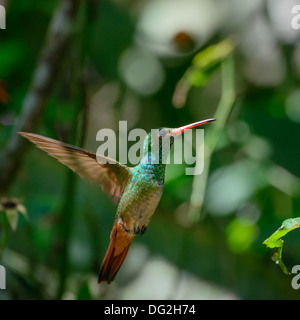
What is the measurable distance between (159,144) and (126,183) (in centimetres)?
15

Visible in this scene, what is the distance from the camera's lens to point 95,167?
979 millimetres

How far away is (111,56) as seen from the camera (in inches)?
90.4

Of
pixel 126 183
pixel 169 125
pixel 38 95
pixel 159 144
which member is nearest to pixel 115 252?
pixel 126 183

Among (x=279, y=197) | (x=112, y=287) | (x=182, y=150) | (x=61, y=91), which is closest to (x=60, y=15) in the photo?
(x=61, y=91)

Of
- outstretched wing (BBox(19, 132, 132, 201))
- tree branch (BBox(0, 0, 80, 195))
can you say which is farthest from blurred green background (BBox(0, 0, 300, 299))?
outstretched wing (BBox(19, 132, 132, 201))

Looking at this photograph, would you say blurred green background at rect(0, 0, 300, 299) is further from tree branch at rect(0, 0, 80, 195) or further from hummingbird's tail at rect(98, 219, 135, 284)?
hummingbird's tail at rect(98, 219, 135, 284)

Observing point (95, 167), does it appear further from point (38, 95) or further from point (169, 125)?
point (169, 125)

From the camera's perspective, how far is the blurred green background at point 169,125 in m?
1.74

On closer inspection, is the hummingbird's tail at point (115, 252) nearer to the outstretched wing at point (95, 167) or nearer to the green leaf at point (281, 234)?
the outstretched wing at point (95, 167)

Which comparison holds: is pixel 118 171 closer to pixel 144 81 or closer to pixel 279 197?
pixel 279 197

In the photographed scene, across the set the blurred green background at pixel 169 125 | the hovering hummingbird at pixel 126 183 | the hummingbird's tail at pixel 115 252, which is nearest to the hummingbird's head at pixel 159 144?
the hovering hummingbird at pixel 126 183

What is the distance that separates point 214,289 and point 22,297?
756 mm

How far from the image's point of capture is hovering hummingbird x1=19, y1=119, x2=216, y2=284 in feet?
3.00

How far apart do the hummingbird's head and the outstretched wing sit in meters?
0.07
